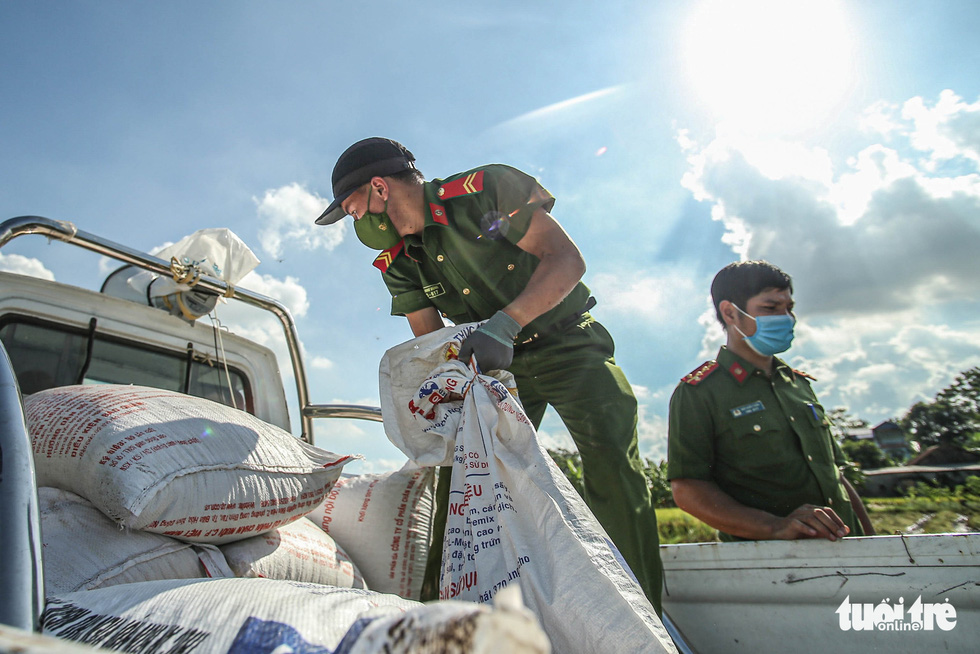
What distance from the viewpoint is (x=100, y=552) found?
3.17 feet

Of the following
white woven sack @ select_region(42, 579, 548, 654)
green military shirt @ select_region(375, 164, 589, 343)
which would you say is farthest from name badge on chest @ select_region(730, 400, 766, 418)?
white woven sack @ select_region(42, 579, 548, 654)

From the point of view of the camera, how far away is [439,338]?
49.2 inches

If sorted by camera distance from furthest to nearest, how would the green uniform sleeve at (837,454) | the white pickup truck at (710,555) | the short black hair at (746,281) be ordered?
1. the short black hair at (746,281)
2. the green uniform sleeve at (837,454)
3. the white pickup truck at (710,555)

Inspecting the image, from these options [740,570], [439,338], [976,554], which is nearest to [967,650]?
[976,554]

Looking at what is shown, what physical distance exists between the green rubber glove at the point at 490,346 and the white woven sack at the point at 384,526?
2.24 feet

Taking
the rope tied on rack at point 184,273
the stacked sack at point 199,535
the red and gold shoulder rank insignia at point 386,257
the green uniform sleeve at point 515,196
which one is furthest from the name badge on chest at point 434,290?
the rope tied on rack at point 184,273

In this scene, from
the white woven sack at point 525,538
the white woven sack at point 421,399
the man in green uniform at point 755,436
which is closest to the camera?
the white woven sack at point 525,538

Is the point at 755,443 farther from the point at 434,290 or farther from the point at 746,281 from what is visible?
the point at 434,290

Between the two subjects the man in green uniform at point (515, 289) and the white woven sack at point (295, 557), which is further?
the man in green uniform at point (515, 289)

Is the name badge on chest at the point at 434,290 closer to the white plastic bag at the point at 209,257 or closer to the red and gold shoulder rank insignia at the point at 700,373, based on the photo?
the white plastic bag at the point at 209,257

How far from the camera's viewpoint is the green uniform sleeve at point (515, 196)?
5.00ft

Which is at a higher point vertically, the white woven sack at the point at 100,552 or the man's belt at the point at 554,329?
the man's belt at the point at 554,329

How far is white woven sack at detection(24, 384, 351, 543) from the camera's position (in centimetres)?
100

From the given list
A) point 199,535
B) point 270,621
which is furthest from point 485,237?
point 270,621
